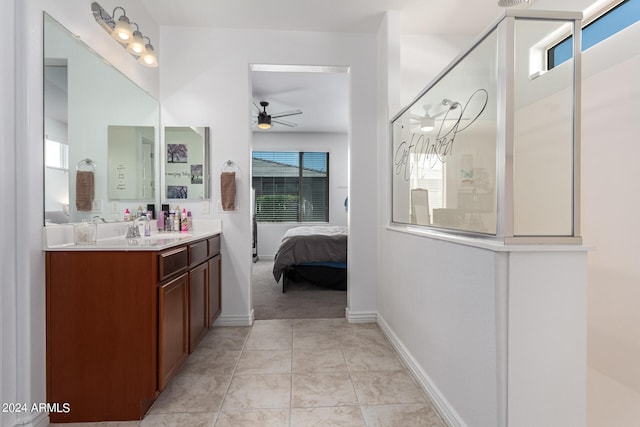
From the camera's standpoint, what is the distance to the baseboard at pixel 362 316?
9.47ft

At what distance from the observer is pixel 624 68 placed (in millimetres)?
1639

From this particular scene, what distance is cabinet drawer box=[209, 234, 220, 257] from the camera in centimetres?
249

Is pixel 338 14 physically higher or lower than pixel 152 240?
higher

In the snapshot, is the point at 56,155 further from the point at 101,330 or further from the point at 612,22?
the point at 612,22

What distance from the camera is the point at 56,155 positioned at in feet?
5.36

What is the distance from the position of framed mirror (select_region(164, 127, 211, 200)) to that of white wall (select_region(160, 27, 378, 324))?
0.08 metres

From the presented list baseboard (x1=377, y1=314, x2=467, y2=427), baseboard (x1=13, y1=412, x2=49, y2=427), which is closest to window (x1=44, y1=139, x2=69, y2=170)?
baseboard (x1=13, y1=412, x2=49, y2=427)

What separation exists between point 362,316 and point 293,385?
1176mm

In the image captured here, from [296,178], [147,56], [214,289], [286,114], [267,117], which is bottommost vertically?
[214,289]

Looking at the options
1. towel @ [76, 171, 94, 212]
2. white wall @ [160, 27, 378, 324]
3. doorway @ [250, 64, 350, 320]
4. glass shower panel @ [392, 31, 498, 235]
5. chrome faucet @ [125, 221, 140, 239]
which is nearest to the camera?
glass shower panel @ [392, 31, 498, 235]

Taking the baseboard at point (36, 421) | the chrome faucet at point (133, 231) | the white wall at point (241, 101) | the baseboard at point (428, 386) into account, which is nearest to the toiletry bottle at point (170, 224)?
the white wall at point (241, 101)

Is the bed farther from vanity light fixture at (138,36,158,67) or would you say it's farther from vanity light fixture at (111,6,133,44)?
vanity light fixture at (111,6,133,44)

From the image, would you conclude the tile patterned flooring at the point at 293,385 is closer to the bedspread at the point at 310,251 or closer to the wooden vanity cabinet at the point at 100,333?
the wooden vanity cabinet at the point at 100,333

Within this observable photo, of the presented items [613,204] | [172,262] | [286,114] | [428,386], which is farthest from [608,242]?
[286,114]
